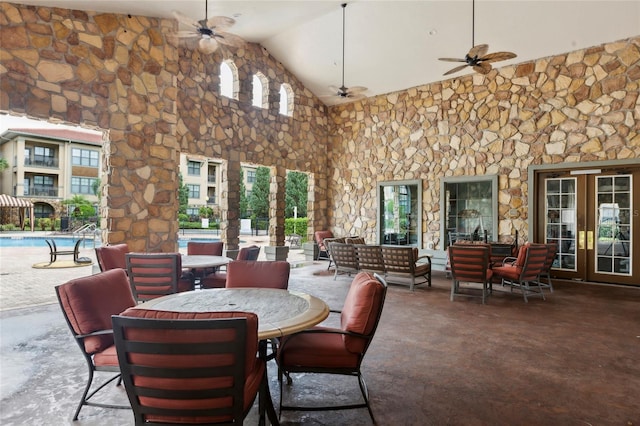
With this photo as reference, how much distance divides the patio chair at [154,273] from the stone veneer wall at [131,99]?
2107 millimetres

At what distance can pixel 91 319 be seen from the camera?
7.62 feet

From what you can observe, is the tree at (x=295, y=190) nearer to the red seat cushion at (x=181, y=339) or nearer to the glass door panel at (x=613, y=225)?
the glass door panel at (x=613, y=225)

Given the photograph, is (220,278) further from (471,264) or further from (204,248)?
(471,264)

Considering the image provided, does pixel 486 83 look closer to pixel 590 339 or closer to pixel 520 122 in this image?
pixel 520 122

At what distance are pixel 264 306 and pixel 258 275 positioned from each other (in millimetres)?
873

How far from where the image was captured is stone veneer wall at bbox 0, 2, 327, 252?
515 centimetres

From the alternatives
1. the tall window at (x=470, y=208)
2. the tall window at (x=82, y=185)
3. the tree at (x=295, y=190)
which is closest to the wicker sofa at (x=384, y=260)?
the tall window at (x=470, y=208)

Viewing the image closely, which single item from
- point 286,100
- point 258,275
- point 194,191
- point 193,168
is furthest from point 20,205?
point 258,275

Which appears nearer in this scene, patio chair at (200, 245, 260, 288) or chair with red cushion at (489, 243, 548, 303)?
patio chair at (200, 245, 260, 288)

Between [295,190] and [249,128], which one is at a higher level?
[249,128]

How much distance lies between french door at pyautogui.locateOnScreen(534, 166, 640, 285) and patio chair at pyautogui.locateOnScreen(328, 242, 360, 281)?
13.0 feet

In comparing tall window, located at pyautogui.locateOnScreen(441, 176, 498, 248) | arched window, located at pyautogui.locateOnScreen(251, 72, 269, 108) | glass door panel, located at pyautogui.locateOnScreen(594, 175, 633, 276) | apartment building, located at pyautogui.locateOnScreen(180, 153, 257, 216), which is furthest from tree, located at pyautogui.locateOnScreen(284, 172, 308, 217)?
glass door panel, located at pyautogui.locateOnScreen(594, 175, 633, 276)

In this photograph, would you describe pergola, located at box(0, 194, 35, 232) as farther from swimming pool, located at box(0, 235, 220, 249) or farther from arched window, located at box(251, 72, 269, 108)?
arched window, located at box(251, 72, 269, 108)

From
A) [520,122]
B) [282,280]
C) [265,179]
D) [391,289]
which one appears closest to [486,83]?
[520,122]
